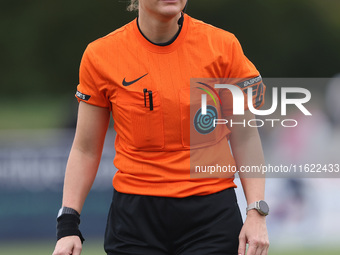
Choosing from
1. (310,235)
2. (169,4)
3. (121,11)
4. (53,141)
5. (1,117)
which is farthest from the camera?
(121,11)

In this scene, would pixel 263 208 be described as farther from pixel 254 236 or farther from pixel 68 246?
pixel 68 246

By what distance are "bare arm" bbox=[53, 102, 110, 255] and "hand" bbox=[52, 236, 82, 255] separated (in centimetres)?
2

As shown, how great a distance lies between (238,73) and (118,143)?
54 cm

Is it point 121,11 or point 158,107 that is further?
point 121,11

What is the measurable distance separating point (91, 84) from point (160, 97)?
290 millimetres

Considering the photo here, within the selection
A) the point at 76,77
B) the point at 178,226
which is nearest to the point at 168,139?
the point at 178,226

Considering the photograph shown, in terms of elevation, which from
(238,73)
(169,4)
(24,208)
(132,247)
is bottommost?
(24,208)

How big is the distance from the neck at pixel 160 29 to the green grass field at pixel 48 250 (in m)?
4.51

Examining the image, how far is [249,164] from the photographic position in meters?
2.71

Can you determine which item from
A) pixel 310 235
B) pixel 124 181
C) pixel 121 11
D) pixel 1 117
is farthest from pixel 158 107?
pixel 121 11

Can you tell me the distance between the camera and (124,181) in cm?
273

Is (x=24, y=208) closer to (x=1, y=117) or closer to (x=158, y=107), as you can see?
(x=158, y=107)

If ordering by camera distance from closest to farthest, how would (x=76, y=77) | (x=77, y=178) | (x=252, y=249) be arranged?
(x=252, y=249) → (x=77, y=178) → (x=76, y=77)

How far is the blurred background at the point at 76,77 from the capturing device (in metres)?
7.44
